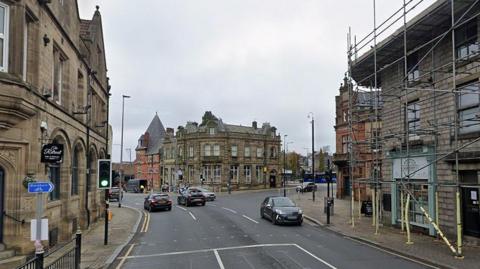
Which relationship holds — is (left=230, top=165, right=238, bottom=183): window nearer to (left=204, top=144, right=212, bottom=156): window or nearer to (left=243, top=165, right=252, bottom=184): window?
(left=243, top=165, right=252, bottom=184): window

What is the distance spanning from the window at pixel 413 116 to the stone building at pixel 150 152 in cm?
7491

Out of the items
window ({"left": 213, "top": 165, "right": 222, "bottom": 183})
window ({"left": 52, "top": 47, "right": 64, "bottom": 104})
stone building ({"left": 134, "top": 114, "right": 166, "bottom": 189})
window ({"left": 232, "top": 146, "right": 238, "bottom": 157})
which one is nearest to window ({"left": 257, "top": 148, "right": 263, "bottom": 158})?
window ({"left": 232, "top": 146, "right": 238, "bottom": 157})

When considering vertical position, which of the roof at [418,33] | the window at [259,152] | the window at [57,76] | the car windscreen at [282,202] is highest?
the roof at [418,33]

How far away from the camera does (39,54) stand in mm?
13727

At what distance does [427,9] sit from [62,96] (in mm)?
14881

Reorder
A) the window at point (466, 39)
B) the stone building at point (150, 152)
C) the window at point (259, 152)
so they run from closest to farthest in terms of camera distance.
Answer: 1. the window at point (466, 39)
2. the window at point (259, 152)
3. the stone building at point (150, 152)

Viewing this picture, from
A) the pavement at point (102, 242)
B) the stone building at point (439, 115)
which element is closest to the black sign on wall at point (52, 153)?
the pavement at point (102, 242)

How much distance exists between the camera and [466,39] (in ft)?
54.0

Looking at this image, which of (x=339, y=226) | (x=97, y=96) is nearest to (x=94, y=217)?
(x=97, y=96)

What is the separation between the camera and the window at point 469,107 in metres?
15.8

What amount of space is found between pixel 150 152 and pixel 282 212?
7689 cm

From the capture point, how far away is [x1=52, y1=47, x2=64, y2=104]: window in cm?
1670

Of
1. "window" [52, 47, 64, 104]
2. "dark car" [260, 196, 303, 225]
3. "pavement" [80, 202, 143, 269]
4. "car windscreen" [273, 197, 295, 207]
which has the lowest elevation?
"pavement" [80, 202, 143, 269]

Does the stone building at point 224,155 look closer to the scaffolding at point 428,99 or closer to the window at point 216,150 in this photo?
the window at point 216,150
